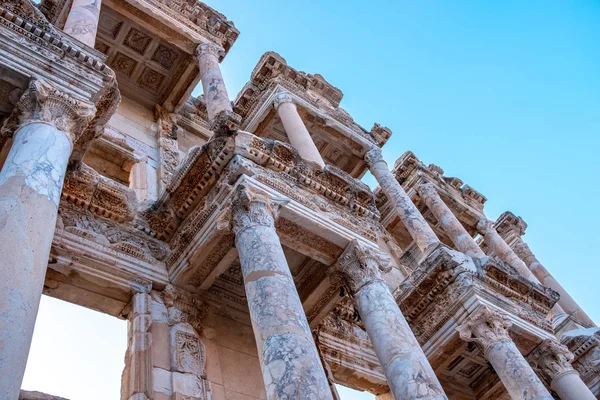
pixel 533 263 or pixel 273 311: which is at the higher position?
pixel 533 263

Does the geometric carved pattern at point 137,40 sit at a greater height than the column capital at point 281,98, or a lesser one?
lesser

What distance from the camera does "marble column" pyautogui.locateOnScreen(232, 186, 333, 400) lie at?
666cm

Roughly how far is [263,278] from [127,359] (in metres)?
2.63

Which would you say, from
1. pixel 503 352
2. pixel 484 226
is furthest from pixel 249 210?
pixel 484 226

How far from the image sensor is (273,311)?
748 centimetres

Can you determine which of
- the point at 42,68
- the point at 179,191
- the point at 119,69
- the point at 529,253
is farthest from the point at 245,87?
the point at 529,253

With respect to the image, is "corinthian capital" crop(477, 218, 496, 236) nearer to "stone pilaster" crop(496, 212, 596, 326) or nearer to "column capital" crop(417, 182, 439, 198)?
"stone pilaster" crop(496, 212, 596, 326)

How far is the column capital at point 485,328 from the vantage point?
12281mm

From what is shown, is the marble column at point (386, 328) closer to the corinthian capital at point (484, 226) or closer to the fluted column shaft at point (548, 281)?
the fluted column shaft at point (548, 281)

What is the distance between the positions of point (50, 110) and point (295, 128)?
8.17m

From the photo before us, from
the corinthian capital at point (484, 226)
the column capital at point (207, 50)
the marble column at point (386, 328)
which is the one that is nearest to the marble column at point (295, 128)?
the column capital at point (207, 50)

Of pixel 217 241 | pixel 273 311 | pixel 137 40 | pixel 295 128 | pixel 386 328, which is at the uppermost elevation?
pixel 295 128

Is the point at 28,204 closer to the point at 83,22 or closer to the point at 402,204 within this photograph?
the point at 83,22

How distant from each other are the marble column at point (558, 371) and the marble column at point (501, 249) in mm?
4278
